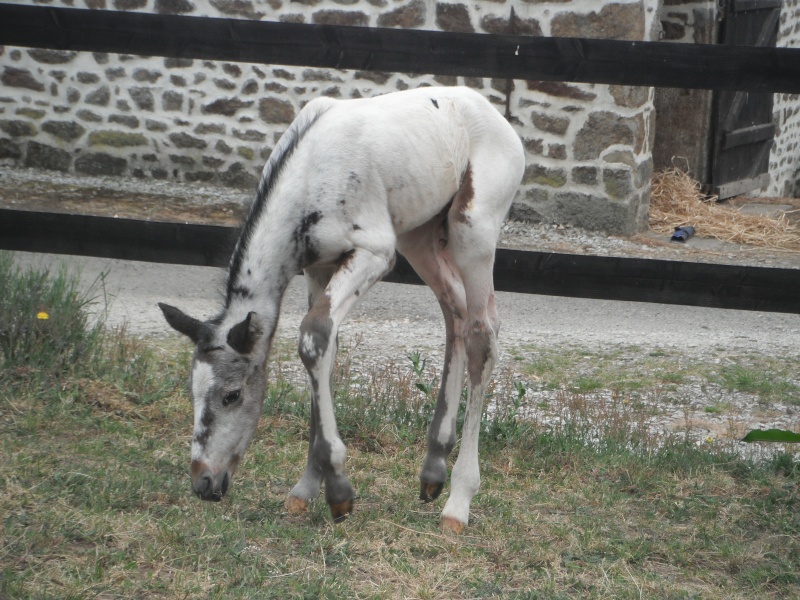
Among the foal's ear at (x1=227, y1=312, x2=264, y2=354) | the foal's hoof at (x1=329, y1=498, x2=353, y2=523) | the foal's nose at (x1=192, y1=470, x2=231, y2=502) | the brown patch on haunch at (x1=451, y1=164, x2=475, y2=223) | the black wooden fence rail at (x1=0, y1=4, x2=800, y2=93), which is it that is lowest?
the foal's hoof at (x1=329, y1=498, x2=353, y2=523)

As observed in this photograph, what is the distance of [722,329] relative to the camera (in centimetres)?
686

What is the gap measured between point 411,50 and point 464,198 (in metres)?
0.94

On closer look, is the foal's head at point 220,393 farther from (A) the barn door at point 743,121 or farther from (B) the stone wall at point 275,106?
(A) the barn door at point 743,121

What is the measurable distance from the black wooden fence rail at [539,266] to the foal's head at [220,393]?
922mm

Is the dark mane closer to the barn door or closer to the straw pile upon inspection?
the straw pile

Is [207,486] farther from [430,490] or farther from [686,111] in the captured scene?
[686,111]

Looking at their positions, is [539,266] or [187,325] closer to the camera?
[187,325]

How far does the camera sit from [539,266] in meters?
4.34

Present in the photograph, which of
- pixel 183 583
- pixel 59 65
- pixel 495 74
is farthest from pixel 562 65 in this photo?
pixel 59 65

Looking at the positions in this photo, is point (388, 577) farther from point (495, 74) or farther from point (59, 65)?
point (59, 65)

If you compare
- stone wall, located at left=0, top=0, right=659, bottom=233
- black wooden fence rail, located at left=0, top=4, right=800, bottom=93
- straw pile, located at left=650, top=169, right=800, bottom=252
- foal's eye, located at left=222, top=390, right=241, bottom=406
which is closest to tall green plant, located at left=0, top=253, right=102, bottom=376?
black wooden fence rail, located at left=0, top=4, right=800, bottom=93

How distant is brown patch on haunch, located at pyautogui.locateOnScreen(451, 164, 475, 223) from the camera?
11.7ft

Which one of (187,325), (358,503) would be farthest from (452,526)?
(187,325)

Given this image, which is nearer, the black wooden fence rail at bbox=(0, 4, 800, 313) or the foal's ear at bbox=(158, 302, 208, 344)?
the foal's ear at bbox=(158, 302, 208, 344)
